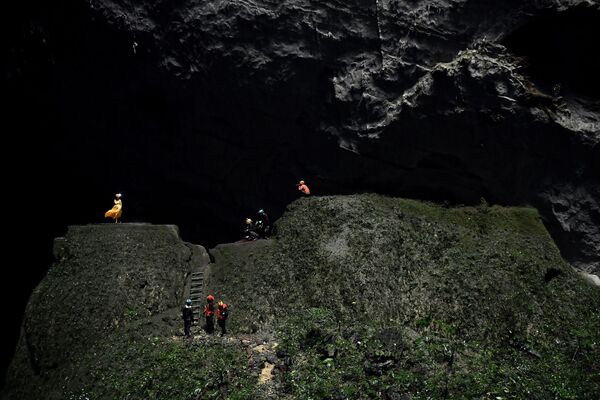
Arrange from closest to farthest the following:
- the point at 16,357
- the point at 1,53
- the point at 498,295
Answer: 1. the point at 498,295
2. the point at 16,357
3. the point at 1,53

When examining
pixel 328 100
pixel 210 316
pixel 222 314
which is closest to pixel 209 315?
pixel 210 316

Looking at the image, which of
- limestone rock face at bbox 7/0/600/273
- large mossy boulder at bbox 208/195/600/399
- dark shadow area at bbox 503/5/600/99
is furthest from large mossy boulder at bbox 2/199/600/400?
dark shadow area at bbox 503/5/600/99

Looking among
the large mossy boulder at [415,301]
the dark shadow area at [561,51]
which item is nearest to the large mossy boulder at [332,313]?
the large mossy boulder at [415,301]

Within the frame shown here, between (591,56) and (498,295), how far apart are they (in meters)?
12.7

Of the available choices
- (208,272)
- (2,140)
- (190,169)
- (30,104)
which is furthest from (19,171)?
(208,272)

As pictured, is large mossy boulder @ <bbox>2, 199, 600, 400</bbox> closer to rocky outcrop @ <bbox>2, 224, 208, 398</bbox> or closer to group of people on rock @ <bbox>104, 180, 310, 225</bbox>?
rocky outcrop @ <bbox>2, 224, 208, 398</bbox>

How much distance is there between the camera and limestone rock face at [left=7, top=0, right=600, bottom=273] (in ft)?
89.6

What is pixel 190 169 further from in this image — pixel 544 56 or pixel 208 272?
pixel 544 56

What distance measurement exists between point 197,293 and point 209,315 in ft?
8.65

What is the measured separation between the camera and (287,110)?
3191cm

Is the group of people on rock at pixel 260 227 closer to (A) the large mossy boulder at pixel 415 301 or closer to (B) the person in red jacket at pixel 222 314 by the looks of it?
(A) the large mossy boulder at pixel 415 301

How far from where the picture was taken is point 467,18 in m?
27.9

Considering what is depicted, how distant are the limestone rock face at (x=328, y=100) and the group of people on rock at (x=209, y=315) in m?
11.6

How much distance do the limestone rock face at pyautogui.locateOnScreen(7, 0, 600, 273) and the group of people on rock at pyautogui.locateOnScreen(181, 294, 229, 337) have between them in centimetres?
1162
